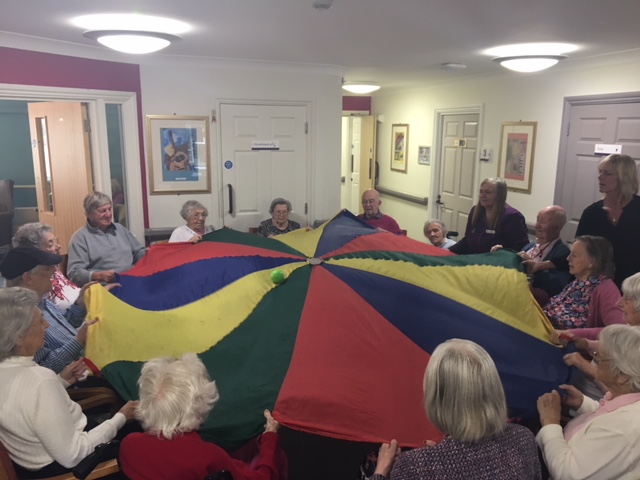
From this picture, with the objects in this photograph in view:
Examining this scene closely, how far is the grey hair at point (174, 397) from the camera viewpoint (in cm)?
155

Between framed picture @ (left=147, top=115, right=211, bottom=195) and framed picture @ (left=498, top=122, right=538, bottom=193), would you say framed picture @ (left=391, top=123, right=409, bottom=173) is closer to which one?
framed picture @ (left=498, top=122, right=538, bottom=193)

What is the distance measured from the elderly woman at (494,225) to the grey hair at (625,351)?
2.01m

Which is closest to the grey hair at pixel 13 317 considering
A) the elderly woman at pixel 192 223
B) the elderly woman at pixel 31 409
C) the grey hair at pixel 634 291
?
the elderly woman at pixel 31 409

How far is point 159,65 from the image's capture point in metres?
4.71

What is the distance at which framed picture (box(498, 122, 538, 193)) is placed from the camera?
5135mm

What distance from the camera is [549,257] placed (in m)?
3.06

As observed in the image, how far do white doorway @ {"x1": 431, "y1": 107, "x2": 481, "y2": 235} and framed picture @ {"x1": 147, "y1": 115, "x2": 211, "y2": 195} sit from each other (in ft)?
10.2

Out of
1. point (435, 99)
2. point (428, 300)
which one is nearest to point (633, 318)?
point (428, 300)

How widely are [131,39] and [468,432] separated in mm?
3118

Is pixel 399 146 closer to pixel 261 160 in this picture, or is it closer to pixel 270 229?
pixel 261 160

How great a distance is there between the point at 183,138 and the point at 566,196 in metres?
3.67

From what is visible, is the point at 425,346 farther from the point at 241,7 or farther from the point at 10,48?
the point at 10,48

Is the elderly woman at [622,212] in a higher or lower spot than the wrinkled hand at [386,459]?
higher

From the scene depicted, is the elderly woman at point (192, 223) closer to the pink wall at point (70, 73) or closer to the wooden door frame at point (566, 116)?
the pink wall at point (70, 73)
